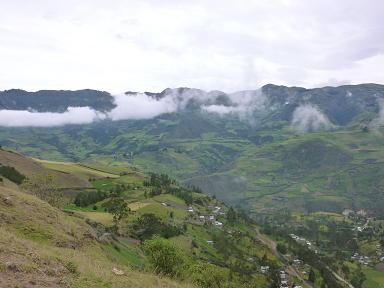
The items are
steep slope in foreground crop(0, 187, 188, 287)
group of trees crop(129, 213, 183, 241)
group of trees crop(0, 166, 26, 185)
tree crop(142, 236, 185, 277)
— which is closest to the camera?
steep slope in foreground crop(0, 187, 188, 287)

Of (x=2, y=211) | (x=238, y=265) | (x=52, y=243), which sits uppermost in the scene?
(x=2, y=211)

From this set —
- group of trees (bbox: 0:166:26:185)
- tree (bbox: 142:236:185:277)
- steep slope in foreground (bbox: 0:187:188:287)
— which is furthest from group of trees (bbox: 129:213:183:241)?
steep slope in foreground (bbox: 0:187:188:287)

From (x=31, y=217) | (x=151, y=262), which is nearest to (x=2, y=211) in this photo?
(x=31, y=217)

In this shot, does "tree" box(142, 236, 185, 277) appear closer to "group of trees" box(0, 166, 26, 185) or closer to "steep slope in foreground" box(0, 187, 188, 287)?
"steep slope in foreground" box(0, 187, 188, 287)

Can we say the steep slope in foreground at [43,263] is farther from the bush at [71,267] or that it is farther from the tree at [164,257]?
the tree at [164,257]

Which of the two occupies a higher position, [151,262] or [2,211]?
[2,211]

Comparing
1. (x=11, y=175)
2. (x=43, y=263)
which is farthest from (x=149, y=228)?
(x=43, y=263)

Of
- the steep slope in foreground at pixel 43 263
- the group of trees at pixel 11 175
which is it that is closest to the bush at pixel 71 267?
the steep slope in foreground at pixel 43 263

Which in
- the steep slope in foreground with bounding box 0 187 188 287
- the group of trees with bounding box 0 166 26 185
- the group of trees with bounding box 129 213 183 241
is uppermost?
the steep slope in foreground with bounding box 0 187 188 287

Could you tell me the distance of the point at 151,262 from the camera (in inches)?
2638

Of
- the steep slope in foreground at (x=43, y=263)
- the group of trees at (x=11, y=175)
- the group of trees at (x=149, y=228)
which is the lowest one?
the group of trees at (x=149, y=228)

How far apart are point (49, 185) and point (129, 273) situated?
9035 cm

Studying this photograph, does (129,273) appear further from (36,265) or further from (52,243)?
(52,243)

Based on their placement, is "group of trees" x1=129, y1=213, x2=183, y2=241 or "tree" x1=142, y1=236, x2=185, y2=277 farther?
"group of trees" x1=129, y1=213, x2=183, y2=241
